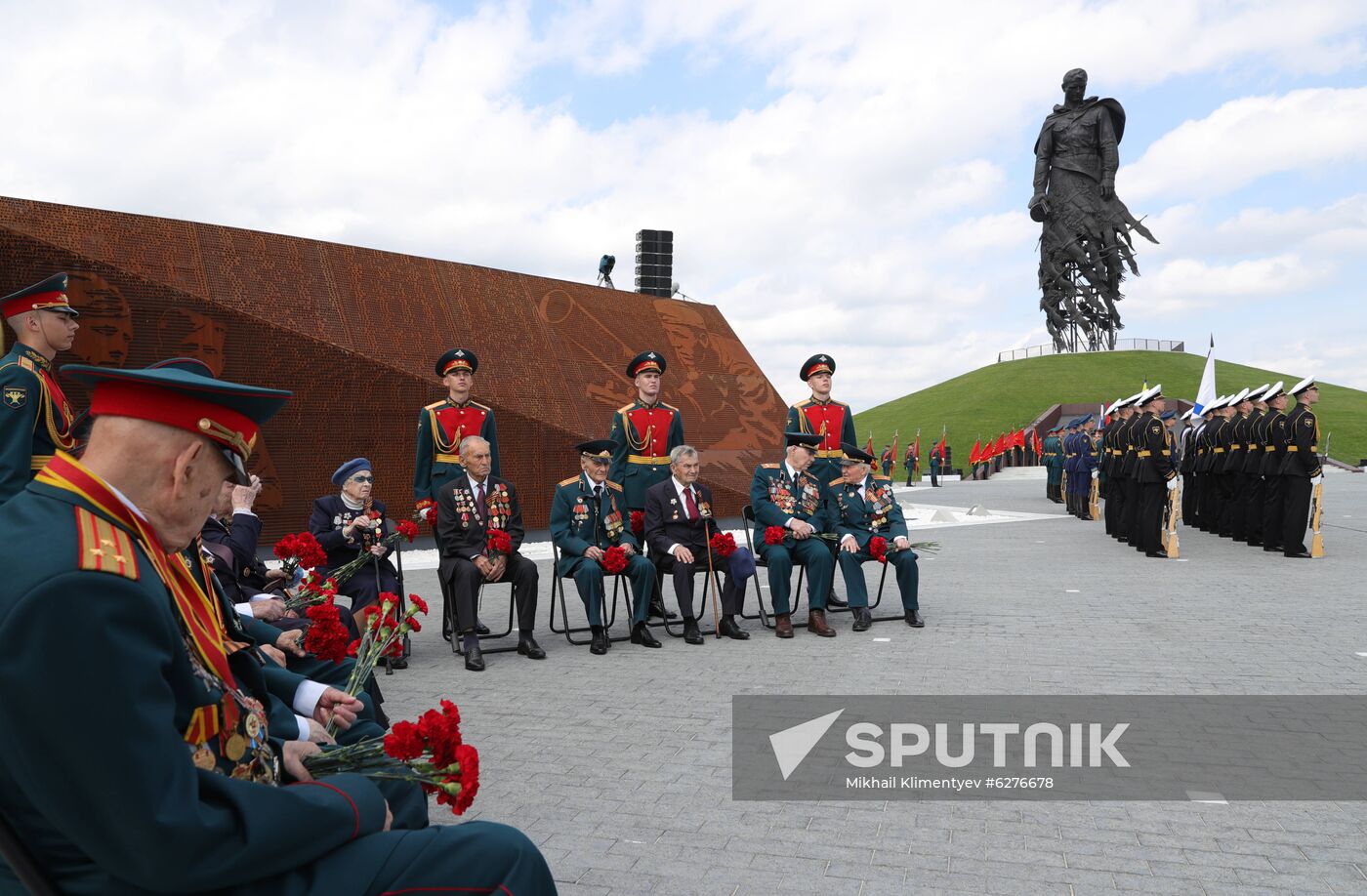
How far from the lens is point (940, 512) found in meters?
18.3

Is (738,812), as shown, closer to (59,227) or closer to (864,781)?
(864,781)

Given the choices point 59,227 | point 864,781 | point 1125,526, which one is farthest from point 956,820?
point 1125,526

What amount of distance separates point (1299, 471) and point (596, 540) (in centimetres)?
905

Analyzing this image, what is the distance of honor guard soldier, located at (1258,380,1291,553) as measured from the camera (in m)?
11.7

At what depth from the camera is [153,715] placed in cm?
137

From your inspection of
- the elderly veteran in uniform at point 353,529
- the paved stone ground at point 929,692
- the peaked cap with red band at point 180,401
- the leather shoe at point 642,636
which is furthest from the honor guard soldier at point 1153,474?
the peaked cap with red band at point 180,401

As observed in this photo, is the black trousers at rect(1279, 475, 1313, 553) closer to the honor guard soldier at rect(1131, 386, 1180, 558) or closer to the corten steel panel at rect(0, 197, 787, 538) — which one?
the honor guard soldier at rect(1131, 386, 1180, 558)

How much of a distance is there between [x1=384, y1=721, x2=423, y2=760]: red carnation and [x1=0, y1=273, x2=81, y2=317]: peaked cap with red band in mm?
4002

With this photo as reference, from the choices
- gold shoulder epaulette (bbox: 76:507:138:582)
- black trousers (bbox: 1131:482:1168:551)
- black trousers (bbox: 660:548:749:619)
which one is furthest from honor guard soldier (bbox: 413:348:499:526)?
black trousers (bbox: 1131:482:1168:551)

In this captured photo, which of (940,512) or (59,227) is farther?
(940,512)

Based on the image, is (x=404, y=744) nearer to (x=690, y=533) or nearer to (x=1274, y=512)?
(x=690, y=533)

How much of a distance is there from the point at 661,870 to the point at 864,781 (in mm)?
1148

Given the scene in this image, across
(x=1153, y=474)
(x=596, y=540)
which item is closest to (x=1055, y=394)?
(x=1153, y=474)

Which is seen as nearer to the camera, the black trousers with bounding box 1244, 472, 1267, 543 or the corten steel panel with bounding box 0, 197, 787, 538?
the corten steel panel with bounding box 0, 197, 787, 538
